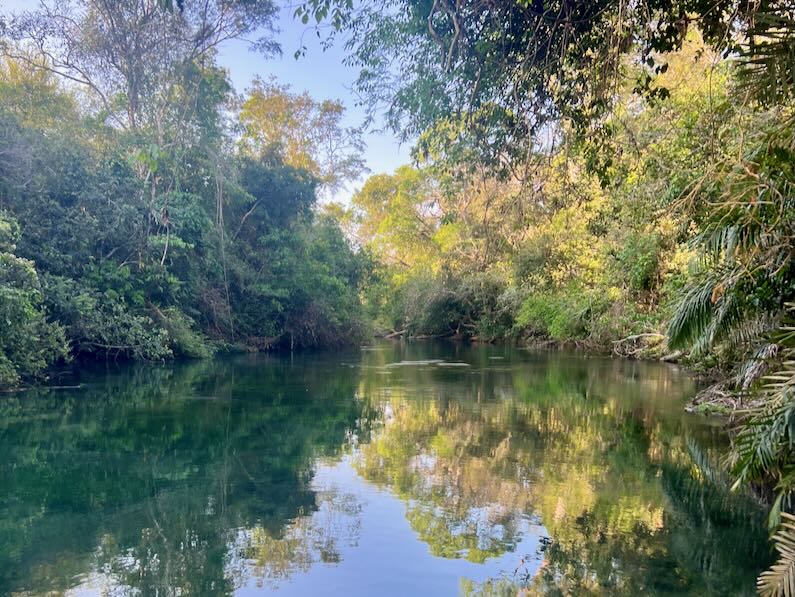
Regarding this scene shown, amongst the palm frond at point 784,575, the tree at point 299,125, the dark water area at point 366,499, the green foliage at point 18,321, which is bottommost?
the dark water area at point 366,499

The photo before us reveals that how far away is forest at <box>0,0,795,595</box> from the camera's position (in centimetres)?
501

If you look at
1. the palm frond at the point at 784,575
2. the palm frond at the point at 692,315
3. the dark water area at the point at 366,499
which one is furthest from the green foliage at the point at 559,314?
the palm frond at the point at 784,575

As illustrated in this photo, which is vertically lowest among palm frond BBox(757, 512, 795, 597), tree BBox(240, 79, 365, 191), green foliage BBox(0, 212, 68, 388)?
palm frond BBox(757, 512, 795, 597)

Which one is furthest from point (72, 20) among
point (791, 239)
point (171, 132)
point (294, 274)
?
point (791, 239)

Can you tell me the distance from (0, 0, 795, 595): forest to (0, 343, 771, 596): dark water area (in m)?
0.81

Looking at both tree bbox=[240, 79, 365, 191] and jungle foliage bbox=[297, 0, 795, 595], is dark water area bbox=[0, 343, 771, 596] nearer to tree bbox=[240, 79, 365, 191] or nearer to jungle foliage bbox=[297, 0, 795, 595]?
jungle foliage bbox=[297, 0, 795, 595]

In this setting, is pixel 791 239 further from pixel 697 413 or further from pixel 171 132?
pixel 171 132

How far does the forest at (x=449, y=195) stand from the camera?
5008mm

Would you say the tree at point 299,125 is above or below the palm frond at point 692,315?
above

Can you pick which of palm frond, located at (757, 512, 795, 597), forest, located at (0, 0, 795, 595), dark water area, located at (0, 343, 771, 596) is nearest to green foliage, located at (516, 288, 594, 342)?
forest, located at (0, 0, 795, 595)

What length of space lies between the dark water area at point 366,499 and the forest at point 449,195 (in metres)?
0.81

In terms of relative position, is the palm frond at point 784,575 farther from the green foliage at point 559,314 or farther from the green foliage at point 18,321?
the green foliage at point 559,314

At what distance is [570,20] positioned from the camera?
19.0 ft

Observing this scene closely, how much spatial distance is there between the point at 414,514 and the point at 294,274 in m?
19.5
